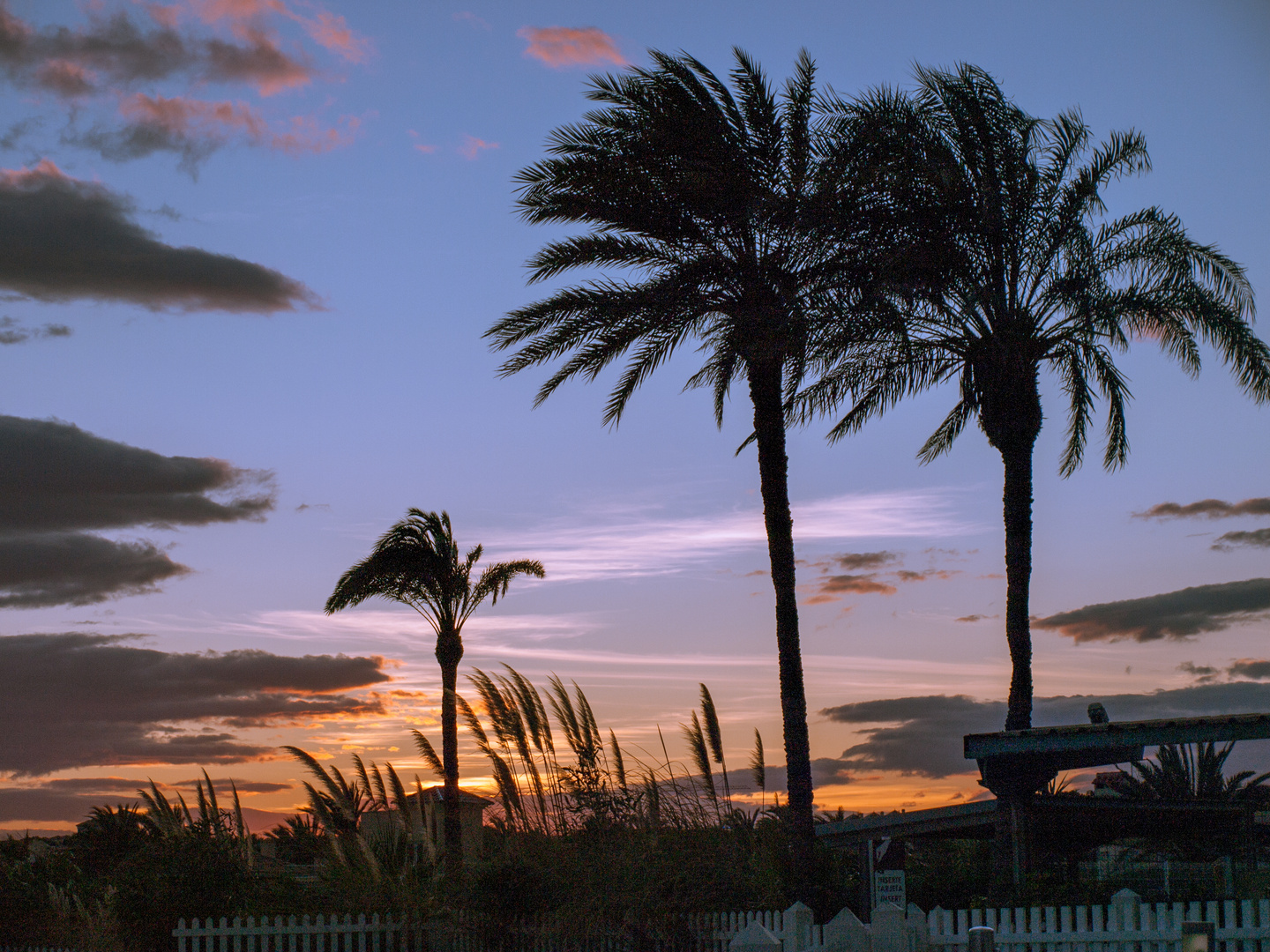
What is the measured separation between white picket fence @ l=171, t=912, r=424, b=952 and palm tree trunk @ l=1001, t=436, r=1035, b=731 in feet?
35.3

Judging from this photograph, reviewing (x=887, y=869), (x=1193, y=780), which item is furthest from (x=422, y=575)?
(x=1193, y=780)

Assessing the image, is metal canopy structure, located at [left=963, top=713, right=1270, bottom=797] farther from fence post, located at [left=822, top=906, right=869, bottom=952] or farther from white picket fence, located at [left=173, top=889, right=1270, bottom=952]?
fence post, located at [left=822, top=906, right=869, bottom=952]

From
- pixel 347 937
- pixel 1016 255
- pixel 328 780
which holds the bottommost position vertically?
pixel 347 937

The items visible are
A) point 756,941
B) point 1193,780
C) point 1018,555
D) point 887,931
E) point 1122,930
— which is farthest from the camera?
point 1193,780

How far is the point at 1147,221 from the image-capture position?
2050 centimetres

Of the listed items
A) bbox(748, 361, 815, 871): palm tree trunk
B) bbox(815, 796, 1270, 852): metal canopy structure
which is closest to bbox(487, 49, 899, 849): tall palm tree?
bbox(748, 361, 815, 871): palm tree trunk

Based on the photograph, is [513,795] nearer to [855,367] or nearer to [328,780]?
[328,780]

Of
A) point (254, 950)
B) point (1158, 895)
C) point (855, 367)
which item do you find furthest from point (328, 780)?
point (1158, 895)

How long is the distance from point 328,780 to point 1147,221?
16.9m

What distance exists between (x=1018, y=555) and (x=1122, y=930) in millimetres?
10073

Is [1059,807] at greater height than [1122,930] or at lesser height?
lesser

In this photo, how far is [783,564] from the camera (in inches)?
693

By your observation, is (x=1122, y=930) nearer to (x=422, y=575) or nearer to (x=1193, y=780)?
(x=422, y=575)

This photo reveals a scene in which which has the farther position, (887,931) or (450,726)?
(450,726)
